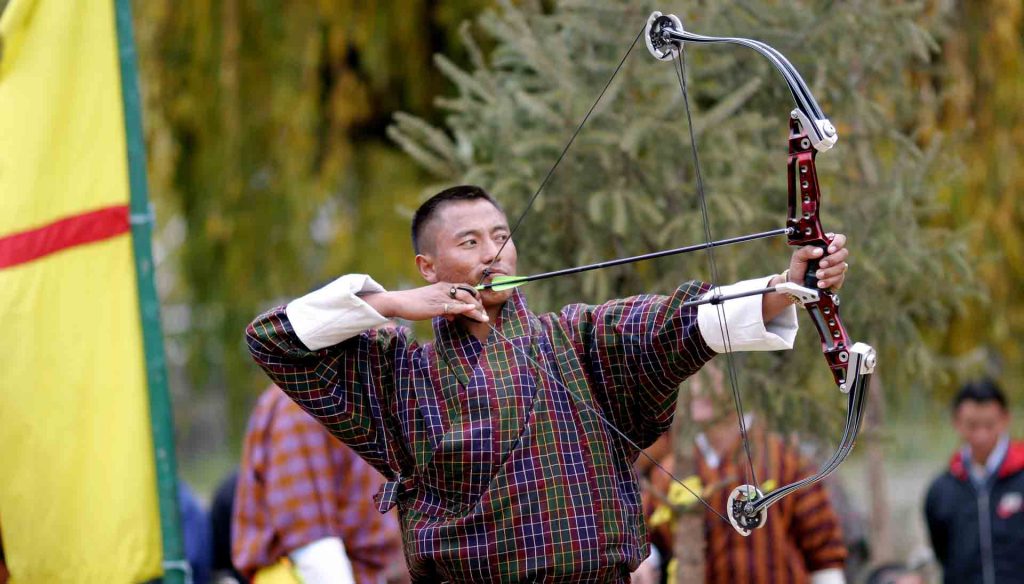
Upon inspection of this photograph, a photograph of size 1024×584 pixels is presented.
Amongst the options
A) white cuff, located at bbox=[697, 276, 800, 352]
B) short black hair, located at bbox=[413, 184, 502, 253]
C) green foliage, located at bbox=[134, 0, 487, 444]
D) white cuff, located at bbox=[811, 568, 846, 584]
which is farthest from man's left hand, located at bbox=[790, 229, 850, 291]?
green foliage, located at bbox=[134, 0, 487, 444]

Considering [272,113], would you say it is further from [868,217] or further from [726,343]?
[726,343]

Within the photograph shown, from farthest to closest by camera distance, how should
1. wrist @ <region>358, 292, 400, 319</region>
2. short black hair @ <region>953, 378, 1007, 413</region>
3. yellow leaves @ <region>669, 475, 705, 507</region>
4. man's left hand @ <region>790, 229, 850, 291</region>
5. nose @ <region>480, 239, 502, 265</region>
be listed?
short black hair @ <region>953, 378, 1007, 413</region> → yellow leaves @ <region>669, 475, 705, 507</region> → nose @ <region>480, 239, 502, 265</region> → wrist @ <region>358, 292, 400, 319</region> → man's left hand @ <region>790, 229, 850, 291</region>

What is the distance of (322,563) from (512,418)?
132 cm

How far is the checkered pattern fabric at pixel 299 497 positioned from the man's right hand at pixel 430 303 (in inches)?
51.8

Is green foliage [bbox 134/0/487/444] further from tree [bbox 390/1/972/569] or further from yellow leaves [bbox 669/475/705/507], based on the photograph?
yellow leaves [bbox 669/475/705/507]

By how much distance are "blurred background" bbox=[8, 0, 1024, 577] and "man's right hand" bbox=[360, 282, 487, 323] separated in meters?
1.47

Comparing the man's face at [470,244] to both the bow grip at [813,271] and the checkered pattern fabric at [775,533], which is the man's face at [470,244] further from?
the checkered pattern fabric at [775,533]

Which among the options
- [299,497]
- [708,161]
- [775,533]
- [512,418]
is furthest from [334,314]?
[775,533]

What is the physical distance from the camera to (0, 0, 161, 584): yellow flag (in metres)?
3.48

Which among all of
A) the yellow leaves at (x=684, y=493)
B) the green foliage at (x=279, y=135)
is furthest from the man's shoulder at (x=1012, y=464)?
the green foliage at (x=279, y=135)

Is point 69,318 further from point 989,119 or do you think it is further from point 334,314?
point 989,119

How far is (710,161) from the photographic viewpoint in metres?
4.36

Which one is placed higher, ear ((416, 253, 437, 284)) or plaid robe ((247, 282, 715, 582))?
ear ((416, 253, 437, 284))

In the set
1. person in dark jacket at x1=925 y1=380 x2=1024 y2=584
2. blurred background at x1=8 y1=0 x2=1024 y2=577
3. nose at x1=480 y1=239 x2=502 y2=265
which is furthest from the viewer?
person in dark jacket at x1=925 y1=380 x2=1024 y2=584
